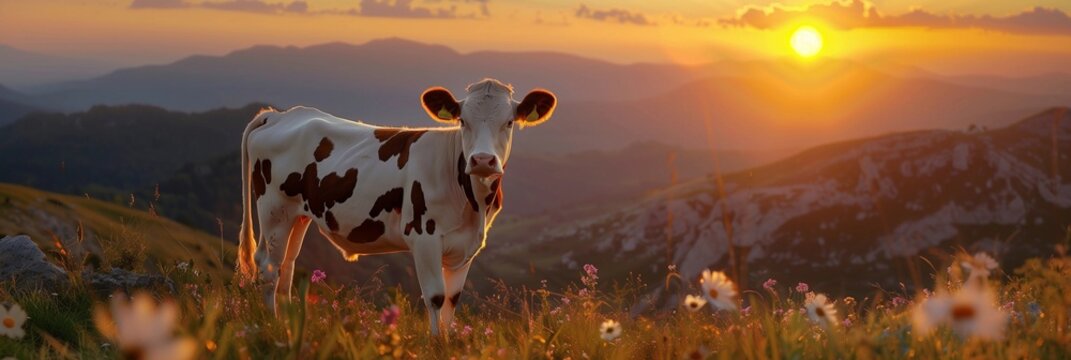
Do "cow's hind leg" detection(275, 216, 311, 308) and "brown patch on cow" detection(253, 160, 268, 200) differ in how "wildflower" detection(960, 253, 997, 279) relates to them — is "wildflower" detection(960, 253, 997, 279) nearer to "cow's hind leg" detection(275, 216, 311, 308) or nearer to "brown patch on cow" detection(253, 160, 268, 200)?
"cow's hind leg" detection(275, 216, 311, 308)

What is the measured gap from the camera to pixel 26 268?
9.73 metres

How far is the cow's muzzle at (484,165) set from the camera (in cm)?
879

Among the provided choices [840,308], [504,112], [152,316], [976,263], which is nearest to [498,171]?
[504,112]

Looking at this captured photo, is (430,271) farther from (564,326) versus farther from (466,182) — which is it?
(564,326)

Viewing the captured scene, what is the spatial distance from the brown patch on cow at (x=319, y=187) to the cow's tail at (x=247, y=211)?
991 mm

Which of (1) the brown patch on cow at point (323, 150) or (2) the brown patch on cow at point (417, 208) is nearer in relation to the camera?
(2) the brown patch on cow at point (417, 208)

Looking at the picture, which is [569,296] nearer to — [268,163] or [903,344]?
[903,344]

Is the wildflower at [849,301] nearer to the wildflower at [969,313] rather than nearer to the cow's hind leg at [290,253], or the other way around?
the wildflower at [969,313]

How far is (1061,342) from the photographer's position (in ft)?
13.2

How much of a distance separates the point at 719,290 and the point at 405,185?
18.4ft

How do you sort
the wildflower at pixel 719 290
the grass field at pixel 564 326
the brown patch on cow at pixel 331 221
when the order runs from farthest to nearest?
the brown patch on cow at pixel 331 221
the wildflower at pixel 719 290
the grass field at pixel 564 326

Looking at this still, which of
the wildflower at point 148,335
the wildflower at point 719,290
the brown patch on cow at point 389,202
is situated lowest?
the wildflower at point 719,290

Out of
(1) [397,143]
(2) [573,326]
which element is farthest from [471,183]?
(2) [573,326]

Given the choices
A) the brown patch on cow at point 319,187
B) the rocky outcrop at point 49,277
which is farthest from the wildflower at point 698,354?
the rocky outcrop at point 49,277
